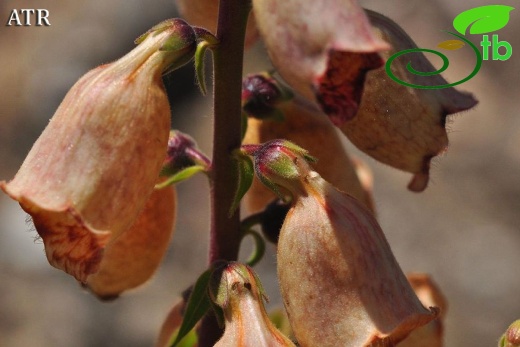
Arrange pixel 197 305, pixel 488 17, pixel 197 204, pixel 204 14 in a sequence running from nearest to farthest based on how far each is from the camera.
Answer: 1. pixel 197 305
2. pixel 204 14
3. pixel 488 17
4. pixel 197 204

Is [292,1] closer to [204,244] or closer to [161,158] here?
[161,158]

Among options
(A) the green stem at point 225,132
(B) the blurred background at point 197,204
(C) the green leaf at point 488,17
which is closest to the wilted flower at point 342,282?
(A) the green stem at point 225,132

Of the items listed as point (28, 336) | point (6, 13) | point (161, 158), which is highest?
point (161, 158)

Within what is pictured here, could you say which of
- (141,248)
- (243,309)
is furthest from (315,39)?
(141,248)

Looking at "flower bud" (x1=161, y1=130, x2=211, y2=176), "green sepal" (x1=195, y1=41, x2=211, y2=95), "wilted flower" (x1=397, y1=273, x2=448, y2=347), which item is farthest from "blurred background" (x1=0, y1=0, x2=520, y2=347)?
"green sepal" (x1=195, y1=41, x2=211, y2=95)

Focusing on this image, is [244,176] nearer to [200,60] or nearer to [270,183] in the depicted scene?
[270,183]

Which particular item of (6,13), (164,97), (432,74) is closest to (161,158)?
(164,97)

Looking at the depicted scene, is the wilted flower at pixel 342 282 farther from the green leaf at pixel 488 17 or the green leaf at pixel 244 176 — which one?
the green leaf at pixel 488 17

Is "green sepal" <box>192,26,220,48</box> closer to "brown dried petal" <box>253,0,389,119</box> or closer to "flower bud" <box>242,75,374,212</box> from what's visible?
"brown dried petal" <box>253,0,389,119</box>
